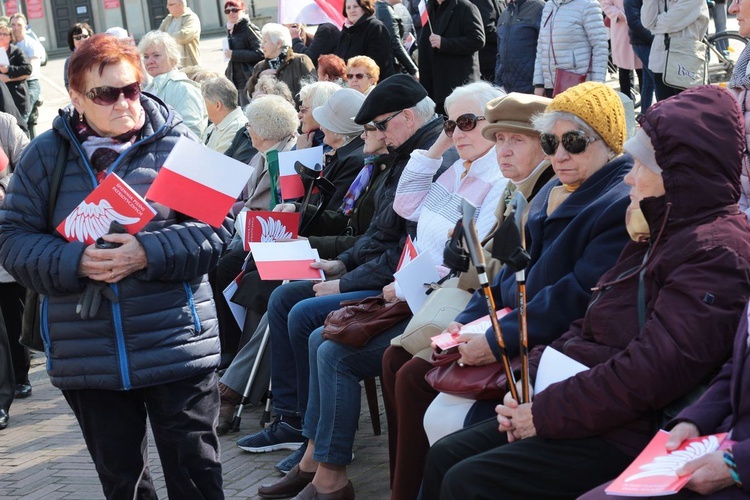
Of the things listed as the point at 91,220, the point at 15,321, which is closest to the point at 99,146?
the point at 91,220

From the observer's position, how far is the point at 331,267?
555cm

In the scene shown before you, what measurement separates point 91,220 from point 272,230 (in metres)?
2.41

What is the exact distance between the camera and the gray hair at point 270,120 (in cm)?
705

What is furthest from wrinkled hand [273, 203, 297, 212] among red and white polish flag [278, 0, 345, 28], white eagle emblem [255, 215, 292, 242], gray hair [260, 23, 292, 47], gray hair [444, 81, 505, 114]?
red and white polish flag [278, 0, 345, 28]

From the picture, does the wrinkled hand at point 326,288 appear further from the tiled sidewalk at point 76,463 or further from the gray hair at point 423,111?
the gray hair at point 423,111

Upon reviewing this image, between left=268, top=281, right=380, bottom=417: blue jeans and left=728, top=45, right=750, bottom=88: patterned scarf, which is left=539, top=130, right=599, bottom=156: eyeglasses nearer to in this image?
left=728, top=45, right=750, bottom=88: patterned scarf

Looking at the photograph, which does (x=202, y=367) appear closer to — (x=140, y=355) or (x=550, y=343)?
(x=140, y=355)

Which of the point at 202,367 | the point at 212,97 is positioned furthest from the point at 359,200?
the point at 212,97

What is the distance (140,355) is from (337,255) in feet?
7.14

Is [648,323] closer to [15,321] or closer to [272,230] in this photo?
[272,230]

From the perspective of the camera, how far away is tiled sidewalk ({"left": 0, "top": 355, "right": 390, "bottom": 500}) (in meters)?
5.09

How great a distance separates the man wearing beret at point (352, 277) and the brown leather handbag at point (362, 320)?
404 millimetres

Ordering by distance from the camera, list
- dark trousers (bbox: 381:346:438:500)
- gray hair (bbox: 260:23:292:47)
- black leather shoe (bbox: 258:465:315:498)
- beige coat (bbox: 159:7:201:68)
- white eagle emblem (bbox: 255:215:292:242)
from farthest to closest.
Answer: beige coat (bbox: 159:7:201:68) < gray hair (bbox: 260:23:292:47) < white eagle emblem (bbox: 255:215:292:242) < black leather shoe (bbox: 258:465:315:498) < dark trousers (bbox: 381:346:438:500)

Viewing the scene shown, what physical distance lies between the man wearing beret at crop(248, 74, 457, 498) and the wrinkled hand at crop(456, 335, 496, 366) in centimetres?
151
